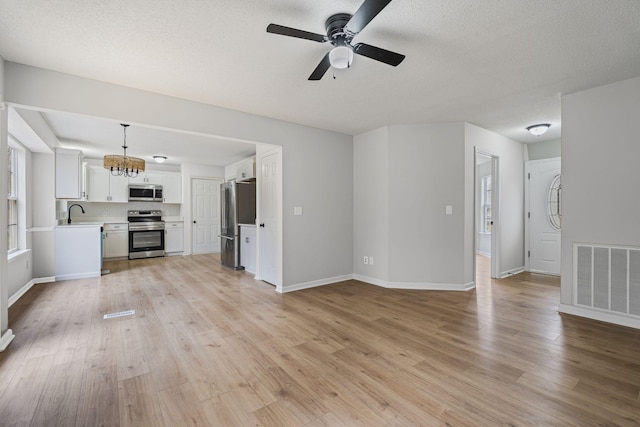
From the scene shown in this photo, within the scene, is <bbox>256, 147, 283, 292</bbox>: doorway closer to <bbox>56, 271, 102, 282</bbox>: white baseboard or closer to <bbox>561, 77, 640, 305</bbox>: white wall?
<bbox>56, 271, 102, 282</bbox>: white baseboard

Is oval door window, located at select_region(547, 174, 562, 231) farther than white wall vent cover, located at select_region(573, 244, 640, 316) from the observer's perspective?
Yes

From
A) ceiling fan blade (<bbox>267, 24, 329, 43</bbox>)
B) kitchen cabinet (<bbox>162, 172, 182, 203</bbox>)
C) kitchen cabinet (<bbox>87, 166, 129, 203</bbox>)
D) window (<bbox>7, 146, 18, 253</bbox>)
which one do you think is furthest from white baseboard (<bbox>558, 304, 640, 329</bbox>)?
kitchen cabinet (<bbox>87, 166, 129, 203</bbox>)

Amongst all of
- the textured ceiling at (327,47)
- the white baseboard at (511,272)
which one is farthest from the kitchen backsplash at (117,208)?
the white baseboard at (511,272)

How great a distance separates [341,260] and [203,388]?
3.14 m

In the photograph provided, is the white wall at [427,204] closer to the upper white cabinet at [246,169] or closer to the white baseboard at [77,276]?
the upper white cabinet at [246,169]

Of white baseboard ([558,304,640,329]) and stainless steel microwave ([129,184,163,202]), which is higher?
stainless steel microwave ([129,184,163,202])

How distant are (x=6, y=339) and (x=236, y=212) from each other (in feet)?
11.6

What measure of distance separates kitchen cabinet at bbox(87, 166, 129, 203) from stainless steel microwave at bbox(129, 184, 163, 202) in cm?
12

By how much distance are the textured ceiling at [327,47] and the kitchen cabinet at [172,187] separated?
505 centimetres

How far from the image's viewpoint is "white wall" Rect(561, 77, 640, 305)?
9.46 feet

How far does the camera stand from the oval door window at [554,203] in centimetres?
511

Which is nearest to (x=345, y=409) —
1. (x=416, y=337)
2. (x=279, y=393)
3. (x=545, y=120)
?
(x=279, y=393)

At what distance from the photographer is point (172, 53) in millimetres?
2354

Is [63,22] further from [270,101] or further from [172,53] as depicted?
[270,101]
